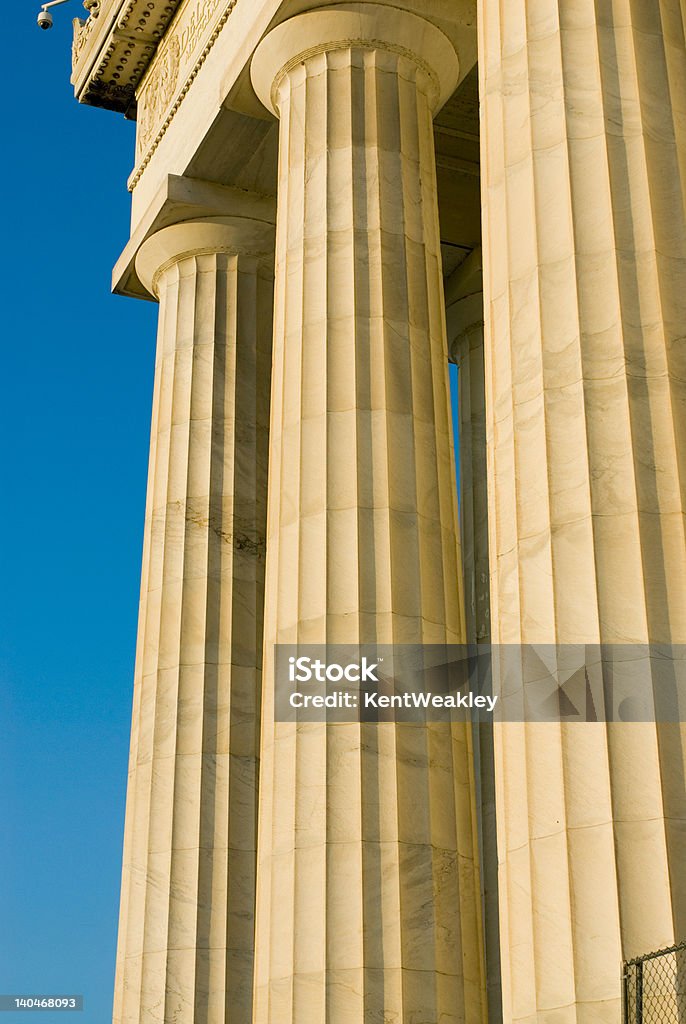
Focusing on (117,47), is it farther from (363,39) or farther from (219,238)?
(363,39)

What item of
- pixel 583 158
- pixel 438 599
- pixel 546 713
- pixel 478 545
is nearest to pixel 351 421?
pixel 438 599

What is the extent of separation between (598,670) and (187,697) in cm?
3619

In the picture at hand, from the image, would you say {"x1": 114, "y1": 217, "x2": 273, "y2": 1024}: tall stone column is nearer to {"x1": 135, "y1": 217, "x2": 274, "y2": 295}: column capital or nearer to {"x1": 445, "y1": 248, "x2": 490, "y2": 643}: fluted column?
{"x1": 135, "y1": 217, "x2": 274, "y2": 295}: column capital

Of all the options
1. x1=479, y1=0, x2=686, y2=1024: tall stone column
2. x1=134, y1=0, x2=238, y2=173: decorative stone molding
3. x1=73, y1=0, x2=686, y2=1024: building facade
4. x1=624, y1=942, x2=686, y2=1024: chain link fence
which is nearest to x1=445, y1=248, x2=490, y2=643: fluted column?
x1=73, y1=0, x2=686, y2=1024: building facade

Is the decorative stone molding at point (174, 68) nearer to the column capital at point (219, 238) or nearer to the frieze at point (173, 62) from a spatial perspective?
the frieze at point (173, 62)

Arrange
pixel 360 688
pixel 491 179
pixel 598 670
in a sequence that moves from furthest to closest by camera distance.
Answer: pixel 360 688 < pixel 491 179 < pixel 598 670

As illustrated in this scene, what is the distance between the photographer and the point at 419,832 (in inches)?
2082

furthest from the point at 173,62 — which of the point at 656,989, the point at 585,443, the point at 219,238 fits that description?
the point at 656,989

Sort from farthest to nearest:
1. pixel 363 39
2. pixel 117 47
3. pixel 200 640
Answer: pixel 117 47
pixel 200 640
pixel 363 39


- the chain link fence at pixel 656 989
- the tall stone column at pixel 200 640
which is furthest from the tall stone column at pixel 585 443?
the tall stone column at pixel 200 640

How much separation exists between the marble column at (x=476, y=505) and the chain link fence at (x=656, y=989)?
38.3 metres

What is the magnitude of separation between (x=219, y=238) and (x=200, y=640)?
22.4 m

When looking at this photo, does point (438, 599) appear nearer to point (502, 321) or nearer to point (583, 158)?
point (502, 321)

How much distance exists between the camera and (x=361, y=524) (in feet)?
189
